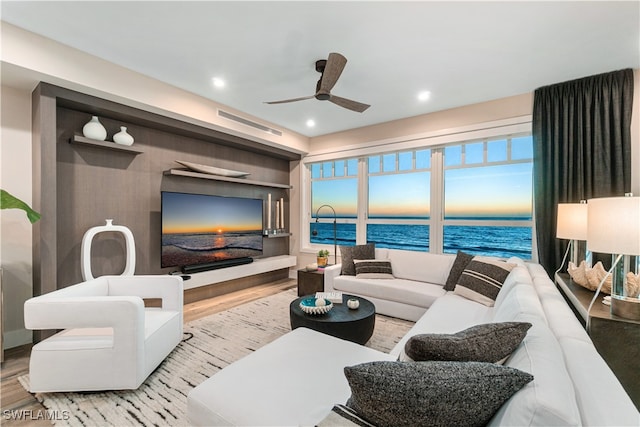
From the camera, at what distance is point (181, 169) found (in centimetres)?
390

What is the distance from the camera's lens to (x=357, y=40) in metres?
2.37

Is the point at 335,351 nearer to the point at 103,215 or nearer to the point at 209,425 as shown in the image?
the point at 209,425

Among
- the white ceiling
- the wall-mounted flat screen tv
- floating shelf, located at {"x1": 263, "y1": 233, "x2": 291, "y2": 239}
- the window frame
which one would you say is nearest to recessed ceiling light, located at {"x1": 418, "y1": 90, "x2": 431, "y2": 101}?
the white ceiling

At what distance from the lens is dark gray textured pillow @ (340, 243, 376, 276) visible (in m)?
3.90

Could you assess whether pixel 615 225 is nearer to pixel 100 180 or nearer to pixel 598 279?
pixel 598 279

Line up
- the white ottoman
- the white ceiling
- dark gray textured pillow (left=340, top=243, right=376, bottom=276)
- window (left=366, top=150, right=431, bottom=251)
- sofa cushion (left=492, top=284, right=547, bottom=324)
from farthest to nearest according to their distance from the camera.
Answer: window (left=366, top=150, right=431, bottom=251), dark gray textured pillow (left=340, top=243, right=376, bottom=276), the white ceiling, sofa cushion (left=492, top=284, right=547, bottom=324), the white ottoman

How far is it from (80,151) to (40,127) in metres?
0.50

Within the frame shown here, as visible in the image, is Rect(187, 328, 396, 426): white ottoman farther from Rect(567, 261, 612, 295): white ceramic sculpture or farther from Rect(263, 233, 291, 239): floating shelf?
Rect(263, 233, 291, 239): floating shelf

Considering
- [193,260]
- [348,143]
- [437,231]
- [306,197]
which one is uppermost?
[348,143]

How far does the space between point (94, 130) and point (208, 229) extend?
1.74 metres

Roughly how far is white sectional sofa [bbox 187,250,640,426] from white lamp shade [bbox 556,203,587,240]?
2.02 ft

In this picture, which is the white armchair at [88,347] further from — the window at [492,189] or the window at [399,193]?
the window at [492,189]

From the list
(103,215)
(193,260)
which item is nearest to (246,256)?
(193,260)

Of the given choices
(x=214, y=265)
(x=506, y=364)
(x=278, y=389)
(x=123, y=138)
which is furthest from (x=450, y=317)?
(x=123, y=138)
